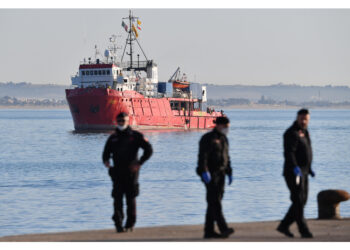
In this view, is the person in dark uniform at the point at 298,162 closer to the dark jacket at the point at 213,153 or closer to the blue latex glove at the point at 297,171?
the blue latex glove at the point at 297,171

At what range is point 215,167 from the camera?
35.6 ft

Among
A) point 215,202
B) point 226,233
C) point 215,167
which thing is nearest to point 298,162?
point 215,167

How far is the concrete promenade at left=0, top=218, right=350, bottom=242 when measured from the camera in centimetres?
1098

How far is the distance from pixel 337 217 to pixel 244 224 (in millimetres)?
1961

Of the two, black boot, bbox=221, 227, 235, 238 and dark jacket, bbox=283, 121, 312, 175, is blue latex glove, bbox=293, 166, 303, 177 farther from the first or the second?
black boot, bbox=221, 227, 235, 238

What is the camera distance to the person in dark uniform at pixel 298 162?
1080 centimetres

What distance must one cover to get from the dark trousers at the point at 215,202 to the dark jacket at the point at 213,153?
5.8 inches

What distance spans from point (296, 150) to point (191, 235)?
6.88ft

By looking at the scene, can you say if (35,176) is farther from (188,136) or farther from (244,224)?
(188,136)

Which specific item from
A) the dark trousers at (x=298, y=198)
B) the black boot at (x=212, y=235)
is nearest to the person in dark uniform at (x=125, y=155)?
the black boot at (x=212, y=235)

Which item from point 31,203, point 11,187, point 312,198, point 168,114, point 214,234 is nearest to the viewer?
point 214,234

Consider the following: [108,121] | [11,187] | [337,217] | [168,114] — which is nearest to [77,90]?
[108,121]

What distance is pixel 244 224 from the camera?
12.9m

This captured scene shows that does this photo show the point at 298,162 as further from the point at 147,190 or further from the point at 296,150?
the point at 147,190
